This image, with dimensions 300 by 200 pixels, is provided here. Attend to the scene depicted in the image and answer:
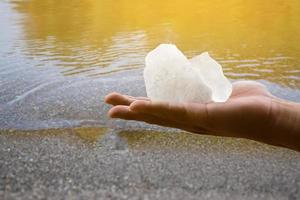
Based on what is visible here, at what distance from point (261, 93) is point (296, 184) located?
1098mm

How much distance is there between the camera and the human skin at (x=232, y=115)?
6.67 feet

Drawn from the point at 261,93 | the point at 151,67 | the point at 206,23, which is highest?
the point at 151,67

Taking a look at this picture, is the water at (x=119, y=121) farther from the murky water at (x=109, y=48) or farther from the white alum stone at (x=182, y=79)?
the white alum stone at (x=182, y=79)

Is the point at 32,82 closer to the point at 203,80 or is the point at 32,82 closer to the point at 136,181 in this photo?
the point at 136,181

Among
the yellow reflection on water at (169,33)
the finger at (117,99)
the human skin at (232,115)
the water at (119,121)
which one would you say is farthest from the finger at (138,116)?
the yellow reflection on water at (169,33)

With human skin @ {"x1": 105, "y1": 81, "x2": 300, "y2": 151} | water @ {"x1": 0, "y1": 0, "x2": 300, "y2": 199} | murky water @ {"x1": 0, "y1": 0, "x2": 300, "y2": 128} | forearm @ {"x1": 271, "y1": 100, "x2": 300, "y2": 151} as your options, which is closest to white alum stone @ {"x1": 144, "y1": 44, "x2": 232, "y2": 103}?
human skin @ {"x1": 105, "y1": 81, "x2": 300, "y2": 151}

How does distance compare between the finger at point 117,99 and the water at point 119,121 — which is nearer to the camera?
the finger at point 117,99

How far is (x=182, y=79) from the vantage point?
7.34 feet

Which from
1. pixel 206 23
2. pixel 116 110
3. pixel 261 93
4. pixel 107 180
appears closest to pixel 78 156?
pixel 107 180

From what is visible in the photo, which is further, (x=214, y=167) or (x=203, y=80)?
(x=214, y=167)

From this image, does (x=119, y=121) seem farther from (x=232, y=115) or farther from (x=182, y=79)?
(x=232, y=115)

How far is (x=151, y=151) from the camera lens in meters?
3.66

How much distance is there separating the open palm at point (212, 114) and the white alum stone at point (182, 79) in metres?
0.09

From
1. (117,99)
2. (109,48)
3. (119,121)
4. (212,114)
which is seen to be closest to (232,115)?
(212,114)
